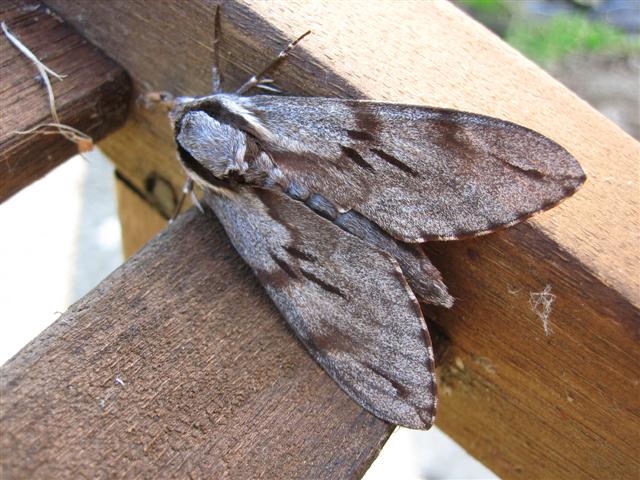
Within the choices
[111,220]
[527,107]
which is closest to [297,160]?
[527,107]

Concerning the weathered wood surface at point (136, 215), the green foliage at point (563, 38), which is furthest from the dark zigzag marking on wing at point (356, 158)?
the green foliage at point (563, 38)

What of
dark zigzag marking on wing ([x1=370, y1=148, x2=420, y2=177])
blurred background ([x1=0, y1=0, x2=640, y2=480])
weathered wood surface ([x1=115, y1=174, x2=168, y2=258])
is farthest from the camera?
blurred background ([x1=0, y1=0, x2=640, y2=480])

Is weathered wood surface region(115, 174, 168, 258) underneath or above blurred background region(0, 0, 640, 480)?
above

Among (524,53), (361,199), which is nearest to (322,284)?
(361,199)

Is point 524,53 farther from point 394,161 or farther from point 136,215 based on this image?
point 394,161

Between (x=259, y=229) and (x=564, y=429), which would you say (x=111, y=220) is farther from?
(x=564, y=429)

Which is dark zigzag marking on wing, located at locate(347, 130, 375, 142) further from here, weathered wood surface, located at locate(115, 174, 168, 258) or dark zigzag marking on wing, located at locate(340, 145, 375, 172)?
weathered wood surface, located at locate(115, 174, 168, 258)

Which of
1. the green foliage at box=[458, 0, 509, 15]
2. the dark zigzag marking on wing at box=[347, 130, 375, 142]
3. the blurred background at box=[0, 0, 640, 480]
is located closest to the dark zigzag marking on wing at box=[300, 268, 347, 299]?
the dark zigzag marking on wing at box=[347, 130, 375, 142]
